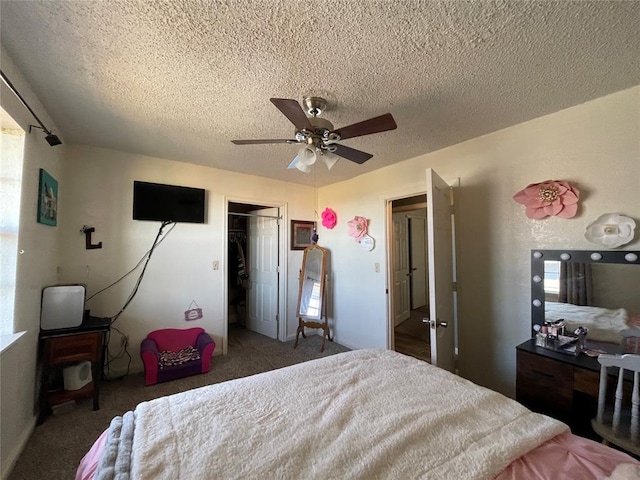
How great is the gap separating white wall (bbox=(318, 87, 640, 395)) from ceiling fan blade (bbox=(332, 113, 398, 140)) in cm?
77

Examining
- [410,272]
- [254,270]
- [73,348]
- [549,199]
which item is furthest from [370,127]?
[410,272]

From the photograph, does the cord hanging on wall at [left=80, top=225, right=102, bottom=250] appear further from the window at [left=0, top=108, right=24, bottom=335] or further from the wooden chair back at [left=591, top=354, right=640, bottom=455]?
the wooden chair back at [left=591, top=354, right=640, bottom=455]

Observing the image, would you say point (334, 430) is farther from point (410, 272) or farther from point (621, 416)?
point (410, 272)

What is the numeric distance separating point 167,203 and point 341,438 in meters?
2.96

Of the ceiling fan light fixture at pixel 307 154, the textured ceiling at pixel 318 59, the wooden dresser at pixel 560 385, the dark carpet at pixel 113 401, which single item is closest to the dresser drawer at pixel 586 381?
the wooden dresser at pixel 560 385

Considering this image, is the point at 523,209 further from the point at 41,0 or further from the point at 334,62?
the point at 41,0

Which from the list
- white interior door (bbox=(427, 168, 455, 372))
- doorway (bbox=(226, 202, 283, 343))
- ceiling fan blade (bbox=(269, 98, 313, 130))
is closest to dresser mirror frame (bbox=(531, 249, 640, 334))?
white interior door (bbox=(427, 168, 455, 372))

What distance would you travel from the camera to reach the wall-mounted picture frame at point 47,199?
1.95m

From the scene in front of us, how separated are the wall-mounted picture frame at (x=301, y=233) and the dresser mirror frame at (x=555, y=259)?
2.77 meters

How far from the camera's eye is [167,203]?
3.04m

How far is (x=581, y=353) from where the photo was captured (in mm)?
1731

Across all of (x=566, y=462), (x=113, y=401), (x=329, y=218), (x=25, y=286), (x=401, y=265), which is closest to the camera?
(x=566, y=462)

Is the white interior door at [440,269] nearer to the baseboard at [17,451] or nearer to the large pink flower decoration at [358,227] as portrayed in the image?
the large pink flower decoration at [358,227]

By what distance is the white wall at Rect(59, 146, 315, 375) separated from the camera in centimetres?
263
